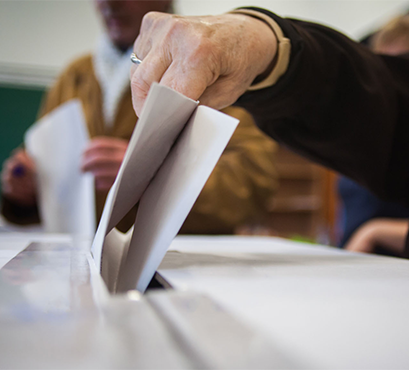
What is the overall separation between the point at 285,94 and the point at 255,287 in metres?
0.29

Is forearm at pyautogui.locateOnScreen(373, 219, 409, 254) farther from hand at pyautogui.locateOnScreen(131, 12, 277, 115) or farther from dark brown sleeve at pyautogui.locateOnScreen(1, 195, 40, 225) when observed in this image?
dark brown sleeve at pyautogui.locateOnScreen(1, 195, 40, 225)

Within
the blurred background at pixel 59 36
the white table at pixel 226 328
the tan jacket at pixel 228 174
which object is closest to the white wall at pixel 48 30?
the blurred background at pixel 59 36

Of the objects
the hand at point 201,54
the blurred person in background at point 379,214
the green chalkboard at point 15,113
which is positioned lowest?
the green chalkboard at point 15,113

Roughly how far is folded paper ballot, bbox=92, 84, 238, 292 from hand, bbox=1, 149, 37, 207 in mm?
638

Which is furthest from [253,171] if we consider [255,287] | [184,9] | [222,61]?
[184,9]

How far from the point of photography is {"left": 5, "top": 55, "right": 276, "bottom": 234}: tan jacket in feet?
2.86

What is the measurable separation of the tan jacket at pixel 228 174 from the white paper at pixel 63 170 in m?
0.11

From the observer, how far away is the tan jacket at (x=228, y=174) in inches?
34.3

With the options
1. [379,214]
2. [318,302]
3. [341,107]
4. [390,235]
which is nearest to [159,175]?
[318,302]

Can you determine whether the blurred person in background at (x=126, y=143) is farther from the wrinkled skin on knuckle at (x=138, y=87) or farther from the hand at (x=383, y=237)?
the wrinkled skin on knuckle at (x=138, y=87)

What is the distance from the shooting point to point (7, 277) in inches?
6.7

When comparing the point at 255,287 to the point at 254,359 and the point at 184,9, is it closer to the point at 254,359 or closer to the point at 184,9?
the point at 254,359

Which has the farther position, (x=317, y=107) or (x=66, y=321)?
(x=317, y=107)

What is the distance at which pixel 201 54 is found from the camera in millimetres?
297
